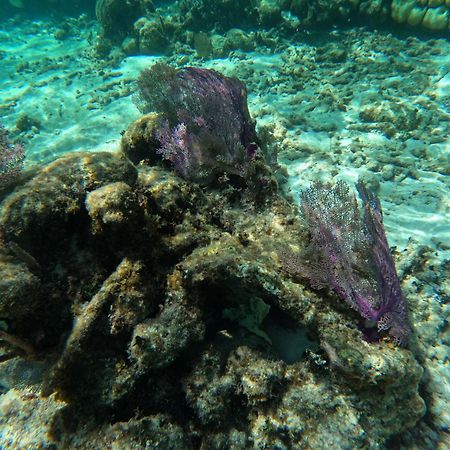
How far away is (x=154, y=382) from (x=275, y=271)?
4.44ft

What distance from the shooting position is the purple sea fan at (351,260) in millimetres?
2828

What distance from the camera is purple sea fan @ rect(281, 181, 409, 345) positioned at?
2.83 meters

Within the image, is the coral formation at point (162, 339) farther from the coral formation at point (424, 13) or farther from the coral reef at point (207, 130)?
the coral formation at point (424, 13)

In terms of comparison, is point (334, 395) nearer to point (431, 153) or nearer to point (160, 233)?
point (160, 233)

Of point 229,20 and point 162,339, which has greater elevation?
point 162,339

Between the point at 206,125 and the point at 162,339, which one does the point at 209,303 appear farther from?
the point at 206,125

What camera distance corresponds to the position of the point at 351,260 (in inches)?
119

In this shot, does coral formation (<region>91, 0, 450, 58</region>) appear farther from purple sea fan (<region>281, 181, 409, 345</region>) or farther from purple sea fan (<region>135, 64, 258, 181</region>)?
purple sea fan (<region>281, 181, 409, 345</region>)

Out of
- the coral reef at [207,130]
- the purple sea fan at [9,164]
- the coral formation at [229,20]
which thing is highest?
the purple sea fan at [9,164]

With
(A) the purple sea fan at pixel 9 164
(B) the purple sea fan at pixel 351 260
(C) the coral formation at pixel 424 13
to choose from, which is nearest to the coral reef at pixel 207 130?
(B) the purple sea fan at pixel 351 260

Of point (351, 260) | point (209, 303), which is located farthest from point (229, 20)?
point (209, 303)

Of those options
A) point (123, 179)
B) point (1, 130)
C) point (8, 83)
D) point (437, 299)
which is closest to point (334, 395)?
point (437, 299)

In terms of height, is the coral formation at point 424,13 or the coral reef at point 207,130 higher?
the coral reef at point 207,130

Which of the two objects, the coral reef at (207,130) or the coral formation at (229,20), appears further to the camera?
the coral formation at (229,20)
